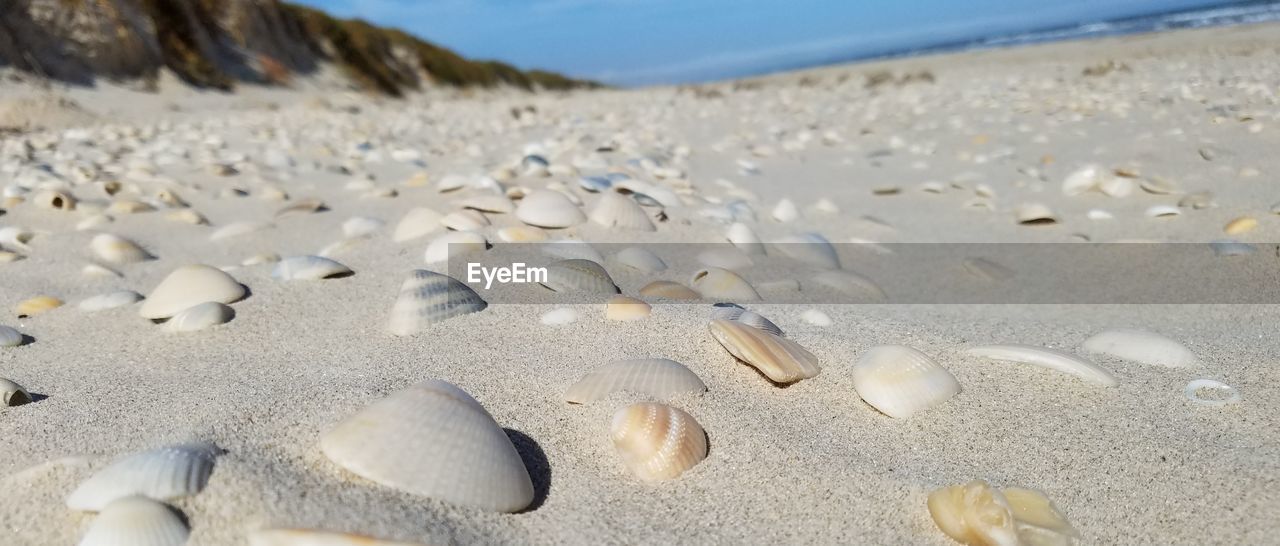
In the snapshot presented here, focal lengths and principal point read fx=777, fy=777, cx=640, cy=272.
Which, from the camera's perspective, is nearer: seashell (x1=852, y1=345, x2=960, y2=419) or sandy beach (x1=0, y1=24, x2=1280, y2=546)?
sandy beach (x1=0, y1=24, x2=1280, y2=546)

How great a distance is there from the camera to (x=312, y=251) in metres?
2.47

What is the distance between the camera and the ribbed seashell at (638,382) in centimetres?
131

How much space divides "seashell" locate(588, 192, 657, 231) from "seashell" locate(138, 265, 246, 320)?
1075 millimetres

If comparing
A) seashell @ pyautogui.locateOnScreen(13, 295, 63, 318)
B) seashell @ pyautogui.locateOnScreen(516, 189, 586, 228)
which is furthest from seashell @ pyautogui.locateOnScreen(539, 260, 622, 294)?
seashell @ pyautogui.locateOnScreen(13, 295, 63, 318)

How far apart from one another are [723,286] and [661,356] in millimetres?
517

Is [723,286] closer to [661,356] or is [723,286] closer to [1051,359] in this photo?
[661,356]

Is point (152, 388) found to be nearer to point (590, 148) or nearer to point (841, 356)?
point (841, 356)

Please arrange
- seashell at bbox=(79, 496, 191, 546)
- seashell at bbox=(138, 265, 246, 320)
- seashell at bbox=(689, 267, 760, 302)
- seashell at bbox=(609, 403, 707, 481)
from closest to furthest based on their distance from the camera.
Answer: seashell at bbox=(79, 496, 191, 546) → seashell at bbox=(609, 403, 707, 481) → seashell at bbox=(138, 265, 246, 320) → seashell at bbox=(689, 267, 760, 302)

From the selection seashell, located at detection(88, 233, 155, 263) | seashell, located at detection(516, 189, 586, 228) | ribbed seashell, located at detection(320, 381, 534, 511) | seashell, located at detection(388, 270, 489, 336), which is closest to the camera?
ribbed seashell, located at detection(320, 381, 534, 511)

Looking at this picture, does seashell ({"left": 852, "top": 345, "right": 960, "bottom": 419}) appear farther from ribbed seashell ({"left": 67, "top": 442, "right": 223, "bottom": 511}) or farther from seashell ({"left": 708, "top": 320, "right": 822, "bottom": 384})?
ribbed seashell ({"left": 67, "top": 442, "right": 223, "bottom": 511})

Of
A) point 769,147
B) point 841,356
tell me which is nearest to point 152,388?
point 841,356

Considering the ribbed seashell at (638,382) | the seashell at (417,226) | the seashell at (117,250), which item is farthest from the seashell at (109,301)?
the ribbed seashell at (638,382)

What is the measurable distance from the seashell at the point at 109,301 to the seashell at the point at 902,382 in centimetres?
172

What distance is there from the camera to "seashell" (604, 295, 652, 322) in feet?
5.49
